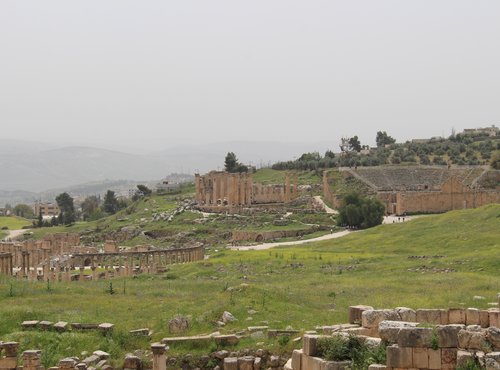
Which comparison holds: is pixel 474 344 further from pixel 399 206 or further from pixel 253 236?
pixel 399 206

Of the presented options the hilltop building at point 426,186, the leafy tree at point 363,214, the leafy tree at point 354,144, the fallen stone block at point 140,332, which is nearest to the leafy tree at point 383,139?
the leafy tree at point 354,144

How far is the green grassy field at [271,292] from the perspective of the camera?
2652 centimetres

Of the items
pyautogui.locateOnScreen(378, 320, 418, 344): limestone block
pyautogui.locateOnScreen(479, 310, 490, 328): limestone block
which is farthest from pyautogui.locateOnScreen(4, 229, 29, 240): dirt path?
pyautogui.locateOnScreen(378, 320, 418, 344): limestone block

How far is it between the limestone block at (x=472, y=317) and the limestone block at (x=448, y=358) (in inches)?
118

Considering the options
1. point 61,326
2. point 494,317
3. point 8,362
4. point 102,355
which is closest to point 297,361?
point 494,317

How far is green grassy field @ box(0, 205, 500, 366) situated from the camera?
87.0 feet

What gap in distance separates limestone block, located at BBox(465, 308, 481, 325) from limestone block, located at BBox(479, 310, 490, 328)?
6 cm

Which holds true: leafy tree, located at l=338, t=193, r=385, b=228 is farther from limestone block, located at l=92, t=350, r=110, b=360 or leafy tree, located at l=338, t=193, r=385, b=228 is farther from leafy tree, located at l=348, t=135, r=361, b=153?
leafy tree, located at l=348, t=135, r=361, b=153

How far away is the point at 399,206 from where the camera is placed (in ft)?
330

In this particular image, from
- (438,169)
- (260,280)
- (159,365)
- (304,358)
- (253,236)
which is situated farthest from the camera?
(438,169)

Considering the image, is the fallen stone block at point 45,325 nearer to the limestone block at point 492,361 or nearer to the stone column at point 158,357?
the stone column at point 158,357

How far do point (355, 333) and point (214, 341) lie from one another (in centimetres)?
854

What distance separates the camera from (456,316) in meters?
17.0

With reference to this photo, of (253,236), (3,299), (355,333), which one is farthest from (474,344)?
(253,236)
